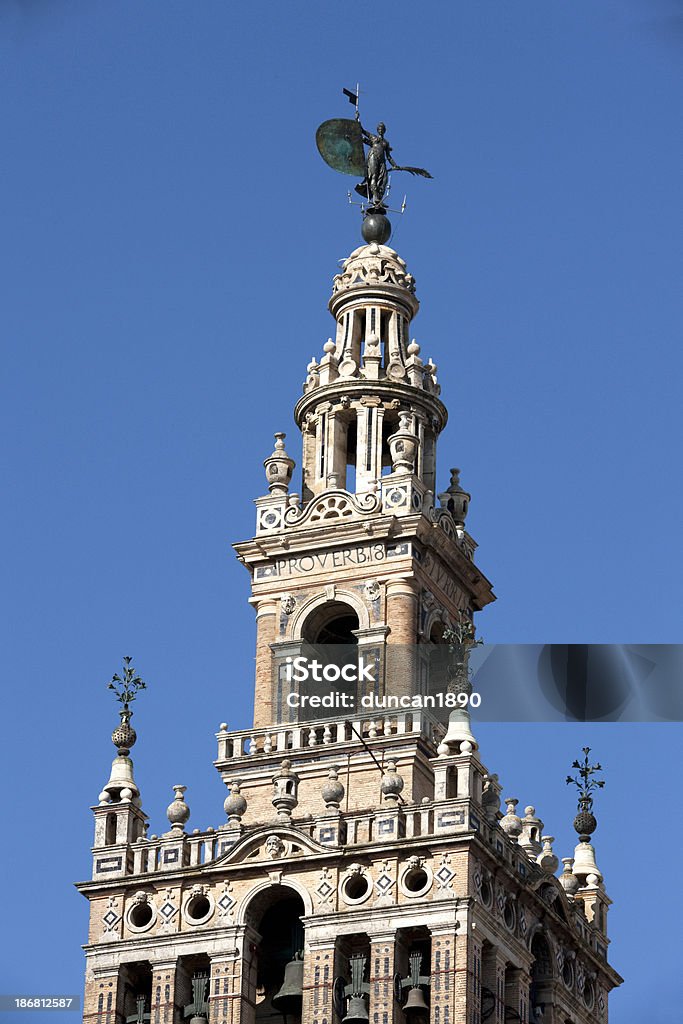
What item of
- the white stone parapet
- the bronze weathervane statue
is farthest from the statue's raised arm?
the white stone parapet

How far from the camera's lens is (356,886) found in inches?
3745

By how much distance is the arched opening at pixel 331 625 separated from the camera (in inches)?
4018

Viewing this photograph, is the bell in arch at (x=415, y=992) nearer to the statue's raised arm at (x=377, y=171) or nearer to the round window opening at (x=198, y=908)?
the round window opening at (x=198, y=908)

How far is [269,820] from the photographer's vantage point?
319ft

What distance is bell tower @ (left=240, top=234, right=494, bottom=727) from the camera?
101625 millimetres

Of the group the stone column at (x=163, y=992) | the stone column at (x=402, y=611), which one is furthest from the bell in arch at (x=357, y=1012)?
the stone column at (x=402, y=611)

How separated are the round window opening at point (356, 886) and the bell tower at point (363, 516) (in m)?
6.77

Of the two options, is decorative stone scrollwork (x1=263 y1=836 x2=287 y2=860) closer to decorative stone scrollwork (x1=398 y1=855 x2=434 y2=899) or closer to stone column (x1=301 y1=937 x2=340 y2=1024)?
stone column (x1=301 y1=937 x2=340 y2=1024)

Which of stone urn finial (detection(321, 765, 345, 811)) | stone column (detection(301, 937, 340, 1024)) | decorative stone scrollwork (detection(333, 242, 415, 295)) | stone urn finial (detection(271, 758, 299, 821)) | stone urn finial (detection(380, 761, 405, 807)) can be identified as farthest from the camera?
decorative stone scrollwork (detection(333, 242, 415, 295))

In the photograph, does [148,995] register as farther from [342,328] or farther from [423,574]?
[342,328]

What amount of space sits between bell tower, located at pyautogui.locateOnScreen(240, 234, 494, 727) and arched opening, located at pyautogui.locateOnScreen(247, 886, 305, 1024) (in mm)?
5984

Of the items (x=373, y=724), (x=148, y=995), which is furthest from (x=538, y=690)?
(x=148, y=995)

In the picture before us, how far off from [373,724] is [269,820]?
12.4 ft

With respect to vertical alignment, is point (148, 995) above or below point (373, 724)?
below
